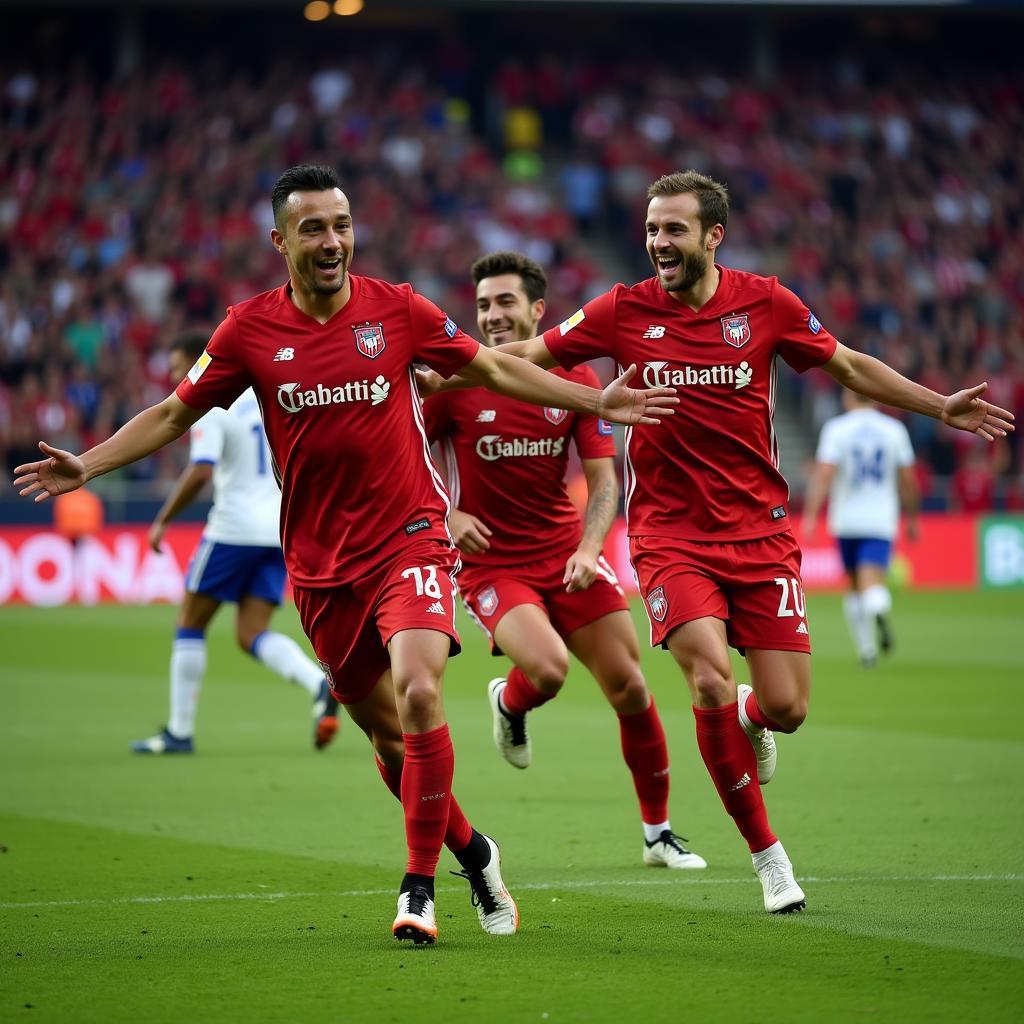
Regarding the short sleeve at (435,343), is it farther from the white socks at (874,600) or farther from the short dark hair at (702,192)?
the white socks at (874,600)

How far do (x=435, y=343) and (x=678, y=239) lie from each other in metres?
1.08

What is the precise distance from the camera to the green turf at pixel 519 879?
5.23m

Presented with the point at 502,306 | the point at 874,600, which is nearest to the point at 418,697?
the point at 502,306

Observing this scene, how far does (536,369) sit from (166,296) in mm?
23046

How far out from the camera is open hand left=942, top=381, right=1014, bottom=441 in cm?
671

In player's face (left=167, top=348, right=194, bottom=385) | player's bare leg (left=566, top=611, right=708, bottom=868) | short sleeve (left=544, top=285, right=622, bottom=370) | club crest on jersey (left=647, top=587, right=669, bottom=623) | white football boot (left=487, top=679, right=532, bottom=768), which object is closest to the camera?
club crest on jersey (left=647, top=587, right=669, bottom=623)

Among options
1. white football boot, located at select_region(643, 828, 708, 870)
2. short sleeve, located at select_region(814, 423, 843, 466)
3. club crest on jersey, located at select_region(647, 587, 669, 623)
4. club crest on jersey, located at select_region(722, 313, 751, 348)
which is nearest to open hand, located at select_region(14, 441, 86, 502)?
club crest on jersey, located at select_region(647, 587, 669, 623)

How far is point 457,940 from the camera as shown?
19.9 ft

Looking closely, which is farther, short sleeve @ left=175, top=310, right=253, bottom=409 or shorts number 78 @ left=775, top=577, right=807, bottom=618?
shorts number 78 @ left=775, top=577, right=807, bottom=618

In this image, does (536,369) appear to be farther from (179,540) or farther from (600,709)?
(179,540)

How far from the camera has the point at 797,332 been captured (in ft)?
22.5

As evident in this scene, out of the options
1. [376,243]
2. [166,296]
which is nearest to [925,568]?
[376,243]

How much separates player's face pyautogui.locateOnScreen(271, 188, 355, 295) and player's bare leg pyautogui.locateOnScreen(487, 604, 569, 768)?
2.32 metres

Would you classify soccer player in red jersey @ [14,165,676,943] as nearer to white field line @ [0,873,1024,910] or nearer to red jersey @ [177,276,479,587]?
red jersey @ [177,276,479,587]
